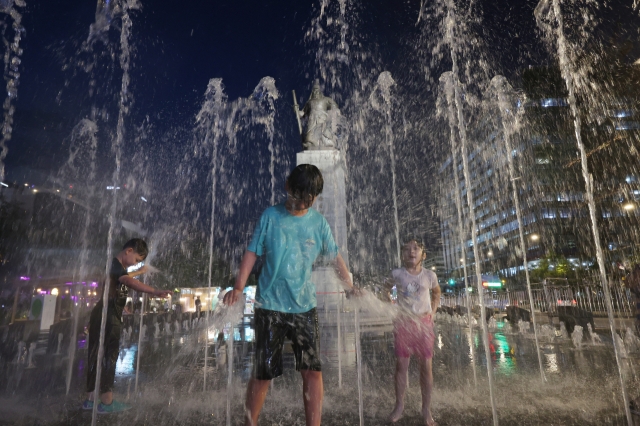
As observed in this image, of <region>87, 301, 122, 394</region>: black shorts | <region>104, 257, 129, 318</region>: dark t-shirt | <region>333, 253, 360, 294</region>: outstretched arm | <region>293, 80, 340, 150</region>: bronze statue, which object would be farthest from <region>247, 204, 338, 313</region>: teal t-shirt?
<region>293, 80, 340, 150</region>: bronze statue

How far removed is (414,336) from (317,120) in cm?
1178

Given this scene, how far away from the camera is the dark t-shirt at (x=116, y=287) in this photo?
3502 mm

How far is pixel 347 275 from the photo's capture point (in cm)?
236

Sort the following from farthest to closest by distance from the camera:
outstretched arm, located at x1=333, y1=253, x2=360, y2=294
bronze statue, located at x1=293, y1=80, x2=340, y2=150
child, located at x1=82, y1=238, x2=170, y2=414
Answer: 1. bronze statue, located at x1=293, y1=80, x2=340, y2=150
2. child, located at x1=82, y1=238, x2=170, y2=414
3. outstretched arm, located at x1=333, y1=253, x2=360, y2=294

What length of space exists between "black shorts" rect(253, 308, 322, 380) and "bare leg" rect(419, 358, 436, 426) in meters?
1.29

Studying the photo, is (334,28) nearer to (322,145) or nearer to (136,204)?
(322,145)

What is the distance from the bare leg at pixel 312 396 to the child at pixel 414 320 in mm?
1250

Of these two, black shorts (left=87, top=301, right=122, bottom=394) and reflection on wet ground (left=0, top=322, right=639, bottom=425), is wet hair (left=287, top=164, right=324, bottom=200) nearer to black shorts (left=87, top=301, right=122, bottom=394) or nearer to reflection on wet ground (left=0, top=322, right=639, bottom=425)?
reflection on wet ground (left=0, top=322, right=639, bottom=425)

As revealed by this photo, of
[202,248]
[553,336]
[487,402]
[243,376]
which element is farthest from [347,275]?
[202,248]

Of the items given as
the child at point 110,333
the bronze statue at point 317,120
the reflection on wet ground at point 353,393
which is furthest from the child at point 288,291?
the bronze statue at point 317,120

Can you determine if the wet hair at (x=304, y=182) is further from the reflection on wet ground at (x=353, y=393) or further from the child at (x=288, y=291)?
the reflection on wet ground at (x=353, y=393)

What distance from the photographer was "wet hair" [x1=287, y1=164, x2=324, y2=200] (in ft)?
7.18

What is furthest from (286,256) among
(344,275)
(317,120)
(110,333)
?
(317,120)

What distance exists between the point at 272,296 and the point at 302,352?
35cm
